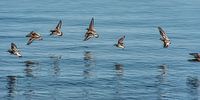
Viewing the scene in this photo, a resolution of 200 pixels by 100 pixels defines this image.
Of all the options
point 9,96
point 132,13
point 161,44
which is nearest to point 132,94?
point 9,96

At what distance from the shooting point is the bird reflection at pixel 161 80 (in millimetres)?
60281

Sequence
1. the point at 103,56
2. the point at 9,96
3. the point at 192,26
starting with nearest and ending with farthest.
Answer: the point at 9,96 < the point at 103,56 < the point at 192,26

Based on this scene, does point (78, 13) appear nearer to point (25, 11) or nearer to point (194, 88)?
point (25, 11)

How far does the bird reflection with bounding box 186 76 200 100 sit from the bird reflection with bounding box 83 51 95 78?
9261mm

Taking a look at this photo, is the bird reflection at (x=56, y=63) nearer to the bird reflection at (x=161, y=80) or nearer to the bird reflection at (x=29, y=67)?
the bird reflection at (x=29, y=67)

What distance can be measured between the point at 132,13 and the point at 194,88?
4749 cm

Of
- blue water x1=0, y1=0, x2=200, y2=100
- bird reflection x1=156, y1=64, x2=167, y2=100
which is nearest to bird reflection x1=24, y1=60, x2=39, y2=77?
blue water x1=0, y1=0, x2=200, y2=100

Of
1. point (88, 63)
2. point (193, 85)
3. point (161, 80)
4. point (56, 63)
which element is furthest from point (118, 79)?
point (56, 63)

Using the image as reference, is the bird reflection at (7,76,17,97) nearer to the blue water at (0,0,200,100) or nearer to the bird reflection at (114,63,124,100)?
the blue water at (0,0,200,100)

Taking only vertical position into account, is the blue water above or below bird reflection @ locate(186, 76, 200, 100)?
above

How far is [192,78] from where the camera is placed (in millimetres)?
65688

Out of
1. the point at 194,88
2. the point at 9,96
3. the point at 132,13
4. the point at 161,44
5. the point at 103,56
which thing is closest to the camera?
the point at 9,96

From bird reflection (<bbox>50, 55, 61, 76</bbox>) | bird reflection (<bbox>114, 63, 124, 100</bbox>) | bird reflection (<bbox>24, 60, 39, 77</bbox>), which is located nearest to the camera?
bird reflection (<bbox>114, 63, 124, 100</bbox>)

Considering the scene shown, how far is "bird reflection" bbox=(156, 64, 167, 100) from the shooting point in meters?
60.3
